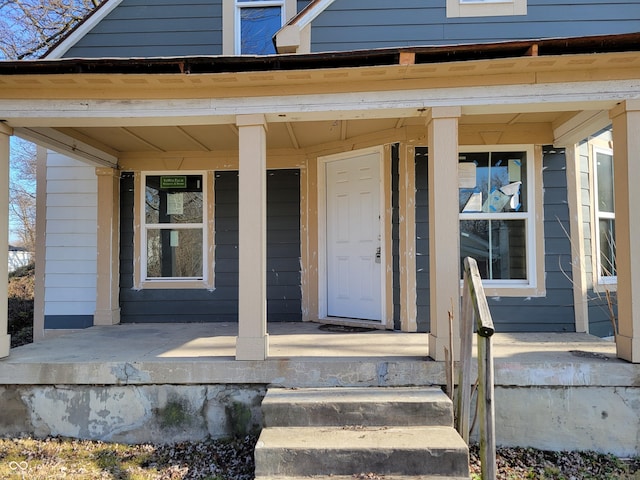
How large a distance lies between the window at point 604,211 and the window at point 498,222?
36.8 inches

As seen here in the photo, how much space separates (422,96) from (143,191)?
3955 mm

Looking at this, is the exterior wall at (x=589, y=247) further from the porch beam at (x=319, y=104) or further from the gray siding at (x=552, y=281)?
the porch beam at (x=319, y=104)

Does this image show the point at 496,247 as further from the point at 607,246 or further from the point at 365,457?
the point at 365,457

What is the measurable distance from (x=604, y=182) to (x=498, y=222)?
5.17ft

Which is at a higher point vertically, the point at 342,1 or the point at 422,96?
the point at 342,1

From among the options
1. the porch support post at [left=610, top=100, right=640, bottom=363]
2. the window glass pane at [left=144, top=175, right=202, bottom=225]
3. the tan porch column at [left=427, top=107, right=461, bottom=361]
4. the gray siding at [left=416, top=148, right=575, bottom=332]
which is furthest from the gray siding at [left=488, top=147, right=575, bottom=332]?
the window glass pane at [left=144, top=175, right=202, bottom=225]

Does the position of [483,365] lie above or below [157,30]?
below

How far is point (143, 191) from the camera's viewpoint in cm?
588

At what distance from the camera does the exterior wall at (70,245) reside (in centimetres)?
580

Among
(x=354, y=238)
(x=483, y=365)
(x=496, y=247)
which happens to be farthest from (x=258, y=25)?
(x=483, y=365)

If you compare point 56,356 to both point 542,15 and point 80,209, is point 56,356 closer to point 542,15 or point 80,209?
point 80,209

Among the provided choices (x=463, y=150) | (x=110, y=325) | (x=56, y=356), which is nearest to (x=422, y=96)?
(x=463, y=150)

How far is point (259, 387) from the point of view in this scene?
3.57 m

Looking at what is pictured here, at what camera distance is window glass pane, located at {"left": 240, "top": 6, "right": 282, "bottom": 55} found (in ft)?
18.7
